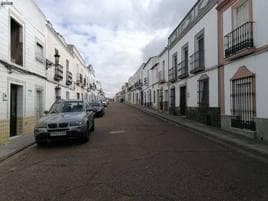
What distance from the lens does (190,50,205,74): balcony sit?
16.6 meters

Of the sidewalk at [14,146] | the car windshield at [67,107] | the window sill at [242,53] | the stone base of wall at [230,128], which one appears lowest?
the sidewalk at [14,146]

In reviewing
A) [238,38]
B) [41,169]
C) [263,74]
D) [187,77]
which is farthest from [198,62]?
[41,169]

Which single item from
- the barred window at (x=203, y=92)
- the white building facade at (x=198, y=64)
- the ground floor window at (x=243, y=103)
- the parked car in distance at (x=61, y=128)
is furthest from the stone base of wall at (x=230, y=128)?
A: the parked car in distance at (x=61, y=128)

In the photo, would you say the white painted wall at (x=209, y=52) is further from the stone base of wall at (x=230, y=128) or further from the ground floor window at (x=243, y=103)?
the ground floor window at (x=243, y=103)

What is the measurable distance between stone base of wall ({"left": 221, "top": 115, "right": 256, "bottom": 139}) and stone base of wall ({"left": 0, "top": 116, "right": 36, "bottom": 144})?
9344 millimetres

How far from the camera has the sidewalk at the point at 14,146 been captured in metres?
8.15

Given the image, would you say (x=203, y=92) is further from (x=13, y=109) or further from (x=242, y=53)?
(x=13, y=109)

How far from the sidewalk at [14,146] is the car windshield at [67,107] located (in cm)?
151

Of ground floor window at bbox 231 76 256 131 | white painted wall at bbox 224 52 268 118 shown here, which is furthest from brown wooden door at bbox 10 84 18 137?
white painted wall at bbox 224 52 268 118

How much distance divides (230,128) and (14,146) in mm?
9071

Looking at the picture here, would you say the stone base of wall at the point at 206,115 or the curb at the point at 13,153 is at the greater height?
the stone base of wall at the point at 206,115

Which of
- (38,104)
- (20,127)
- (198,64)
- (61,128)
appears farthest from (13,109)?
(198,64)

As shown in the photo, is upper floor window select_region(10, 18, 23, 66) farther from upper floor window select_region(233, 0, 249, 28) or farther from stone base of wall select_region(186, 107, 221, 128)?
stone base of wall select_region(186, 107, 221, 128)

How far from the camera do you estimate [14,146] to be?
945 cm
